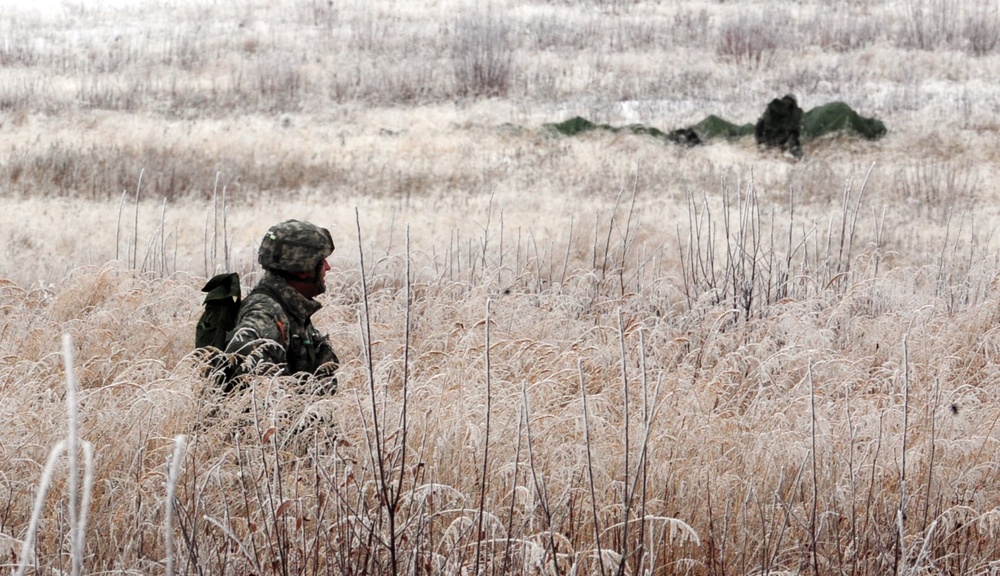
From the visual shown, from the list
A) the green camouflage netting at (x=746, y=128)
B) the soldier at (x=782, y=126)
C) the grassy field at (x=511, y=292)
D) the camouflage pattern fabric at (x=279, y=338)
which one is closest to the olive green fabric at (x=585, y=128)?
the green camouflage netting at (x=746, y=128)

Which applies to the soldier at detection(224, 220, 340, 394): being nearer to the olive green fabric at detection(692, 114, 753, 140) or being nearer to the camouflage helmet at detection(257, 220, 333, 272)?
the camouflage helmet at detection(257, 220, 333, 272)

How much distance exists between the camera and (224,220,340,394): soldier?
10.1 feet

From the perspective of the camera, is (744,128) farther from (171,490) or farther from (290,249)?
(171,490)

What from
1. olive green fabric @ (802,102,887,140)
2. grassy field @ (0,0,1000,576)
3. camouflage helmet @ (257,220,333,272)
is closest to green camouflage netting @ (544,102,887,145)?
olive green fabric @ (802,102,887,140)

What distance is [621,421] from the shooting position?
376 cm

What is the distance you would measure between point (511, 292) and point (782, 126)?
6.89 metres

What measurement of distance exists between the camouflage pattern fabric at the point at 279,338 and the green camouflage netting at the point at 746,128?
881 centimetres

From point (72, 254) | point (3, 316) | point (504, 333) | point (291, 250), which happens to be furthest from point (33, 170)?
point (291, 250)

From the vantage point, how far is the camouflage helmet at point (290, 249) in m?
3.20

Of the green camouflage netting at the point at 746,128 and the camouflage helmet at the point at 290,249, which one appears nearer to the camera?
the camouflage helmet at the point at 290,249

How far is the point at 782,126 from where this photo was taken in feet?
37.4

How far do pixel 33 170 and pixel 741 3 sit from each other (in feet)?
55.0

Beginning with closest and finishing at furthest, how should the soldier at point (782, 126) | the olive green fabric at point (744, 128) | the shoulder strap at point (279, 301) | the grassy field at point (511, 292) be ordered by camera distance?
the grassy field at point (511, 292)
the shoulder strap at point (279, 301)
the soldier at point (782, 126)
the olive green fabric at point (744, 128)

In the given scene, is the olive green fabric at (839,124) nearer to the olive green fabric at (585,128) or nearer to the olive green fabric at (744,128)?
the olive green fabric at (744,128)
